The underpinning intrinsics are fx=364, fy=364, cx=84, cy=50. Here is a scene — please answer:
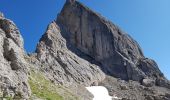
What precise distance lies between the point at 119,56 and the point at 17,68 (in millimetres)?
82167

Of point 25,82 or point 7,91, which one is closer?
point 7,91

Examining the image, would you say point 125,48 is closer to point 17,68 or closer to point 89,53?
point 89,53

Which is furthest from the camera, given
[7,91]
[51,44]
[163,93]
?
[163,93]

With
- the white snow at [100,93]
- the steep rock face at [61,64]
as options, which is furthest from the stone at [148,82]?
the white snow at [100,93]

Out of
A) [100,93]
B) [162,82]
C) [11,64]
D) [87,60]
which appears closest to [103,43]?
[87,60]

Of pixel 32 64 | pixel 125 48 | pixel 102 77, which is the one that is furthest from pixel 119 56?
pixel 32 64

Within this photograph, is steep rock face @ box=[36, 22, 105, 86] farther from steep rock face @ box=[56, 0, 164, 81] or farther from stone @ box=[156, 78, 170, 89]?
stone @ box=[156, 78, 170, 89]

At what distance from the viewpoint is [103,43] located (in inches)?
5002

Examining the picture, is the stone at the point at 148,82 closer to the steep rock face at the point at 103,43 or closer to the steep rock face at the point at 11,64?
the steep rock face at the point at 103,43

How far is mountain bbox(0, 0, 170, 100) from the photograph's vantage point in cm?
7681

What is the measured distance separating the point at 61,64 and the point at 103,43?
37.8 metres

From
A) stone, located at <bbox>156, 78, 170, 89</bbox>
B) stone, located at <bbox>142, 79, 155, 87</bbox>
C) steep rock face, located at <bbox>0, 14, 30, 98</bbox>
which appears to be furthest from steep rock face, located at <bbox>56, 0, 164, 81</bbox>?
steep rock face, located at <bbox>0, 14, 30, 98</bbox>

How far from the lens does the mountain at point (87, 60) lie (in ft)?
252

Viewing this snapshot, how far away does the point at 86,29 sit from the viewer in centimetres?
12875
